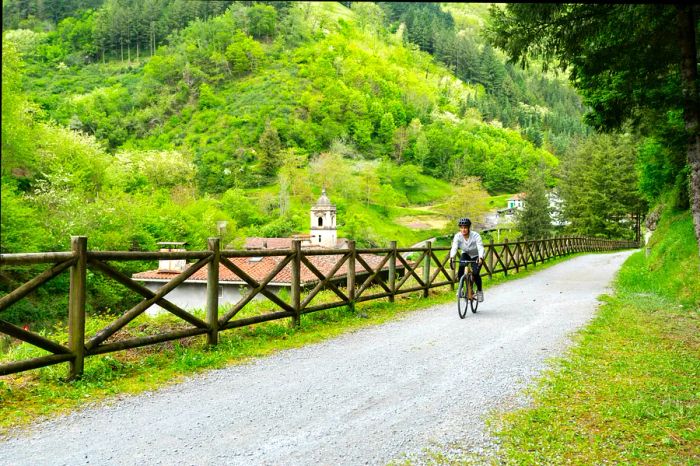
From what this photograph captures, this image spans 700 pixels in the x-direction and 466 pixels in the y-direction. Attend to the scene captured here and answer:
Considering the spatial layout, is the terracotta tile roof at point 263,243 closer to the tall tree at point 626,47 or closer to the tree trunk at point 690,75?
the tall tree at point 626,47

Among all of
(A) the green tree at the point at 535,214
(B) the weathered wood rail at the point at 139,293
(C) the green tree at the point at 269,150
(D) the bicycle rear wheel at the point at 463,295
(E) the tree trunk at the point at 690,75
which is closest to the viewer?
(B) the weathered wood rail at the point at 139,293

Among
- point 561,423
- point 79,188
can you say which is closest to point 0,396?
point 561,423

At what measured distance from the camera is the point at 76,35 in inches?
6580

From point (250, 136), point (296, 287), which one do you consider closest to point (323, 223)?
point (296, 287)

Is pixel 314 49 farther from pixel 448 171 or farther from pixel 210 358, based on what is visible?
pixel 210 358

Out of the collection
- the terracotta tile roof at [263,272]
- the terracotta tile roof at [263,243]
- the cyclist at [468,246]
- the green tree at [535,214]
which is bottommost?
the terracotta tile roof at [263,272]

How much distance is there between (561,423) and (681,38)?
7.77 metres

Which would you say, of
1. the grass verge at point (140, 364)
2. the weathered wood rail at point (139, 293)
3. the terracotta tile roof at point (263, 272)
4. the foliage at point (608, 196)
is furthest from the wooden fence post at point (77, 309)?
the foliage at point (608, 196)

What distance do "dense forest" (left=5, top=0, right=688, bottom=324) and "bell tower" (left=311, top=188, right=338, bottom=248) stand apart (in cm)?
803

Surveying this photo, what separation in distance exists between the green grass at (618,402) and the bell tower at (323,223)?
55.0 meters

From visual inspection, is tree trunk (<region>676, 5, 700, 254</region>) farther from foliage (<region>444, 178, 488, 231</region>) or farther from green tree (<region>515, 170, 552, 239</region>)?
foliage (<region>444, 178, 488, 231</region>)

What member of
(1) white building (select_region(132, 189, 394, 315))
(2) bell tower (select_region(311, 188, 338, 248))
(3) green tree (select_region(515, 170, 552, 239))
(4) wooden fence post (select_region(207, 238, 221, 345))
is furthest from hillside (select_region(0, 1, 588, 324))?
(4) wooden fence post (select_region(207, 238, 221, 345))

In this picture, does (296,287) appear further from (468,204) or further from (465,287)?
(468,204)

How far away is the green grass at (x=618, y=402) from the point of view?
4078 mm
